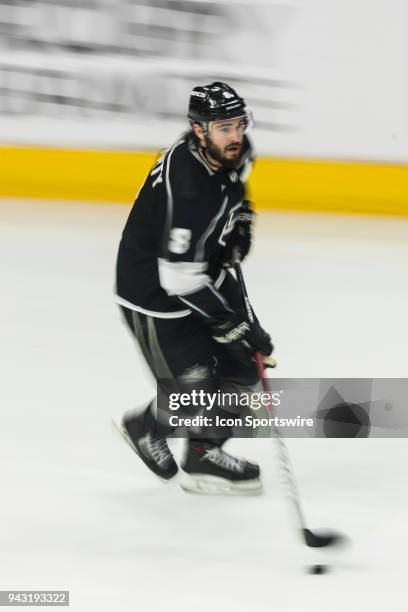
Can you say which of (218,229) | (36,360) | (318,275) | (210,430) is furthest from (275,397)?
(318,275)

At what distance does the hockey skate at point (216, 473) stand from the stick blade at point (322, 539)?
372 millimetres

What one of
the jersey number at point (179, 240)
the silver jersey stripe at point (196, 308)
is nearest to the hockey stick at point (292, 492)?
the silver jersey stripe at point (196, 308)

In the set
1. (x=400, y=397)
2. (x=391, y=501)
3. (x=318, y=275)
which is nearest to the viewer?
(x=391, y=501)

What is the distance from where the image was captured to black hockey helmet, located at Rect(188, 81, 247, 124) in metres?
2.37

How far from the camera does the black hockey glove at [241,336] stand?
2.45 m

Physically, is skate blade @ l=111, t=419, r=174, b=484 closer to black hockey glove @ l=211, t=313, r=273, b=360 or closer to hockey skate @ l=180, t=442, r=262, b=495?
hockey skate @ l=180, t=442, r=262, b=495

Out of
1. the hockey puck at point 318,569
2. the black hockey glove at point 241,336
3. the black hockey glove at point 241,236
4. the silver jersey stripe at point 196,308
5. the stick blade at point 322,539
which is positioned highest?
the black hockey glove at point 241,236

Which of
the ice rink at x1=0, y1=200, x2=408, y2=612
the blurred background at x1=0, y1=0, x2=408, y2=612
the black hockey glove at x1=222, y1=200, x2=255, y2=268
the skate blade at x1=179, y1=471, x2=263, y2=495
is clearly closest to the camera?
the ice rink at x1=0, y1=200, x2=408, y2=612

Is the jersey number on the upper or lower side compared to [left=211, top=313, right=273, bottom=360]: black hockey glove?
upper

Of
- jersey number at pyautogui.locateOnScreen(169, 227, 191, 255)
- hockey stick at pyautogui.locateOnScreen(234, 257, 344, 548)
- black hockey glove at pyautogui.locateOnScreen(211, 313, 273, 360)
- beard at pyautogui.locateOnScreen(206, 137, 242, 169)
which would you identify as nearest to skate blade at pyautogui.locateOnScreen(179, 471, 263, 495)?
hockey stick at pyautogui.locateOnScreen(234, 257, 344, 548)

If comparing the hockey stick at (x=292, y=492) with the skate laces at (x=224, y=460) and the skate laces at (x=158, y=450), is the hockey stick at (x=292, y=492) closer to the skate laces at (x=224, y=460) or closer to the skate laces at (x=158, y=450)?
the skate laces at (x=224, y=460)

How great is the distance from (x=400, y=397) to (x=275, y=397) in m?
0.66

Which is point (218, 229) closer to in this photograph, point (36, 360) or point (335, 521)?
point (335, 521)

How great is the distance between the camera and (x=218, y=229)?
7.95 feet
